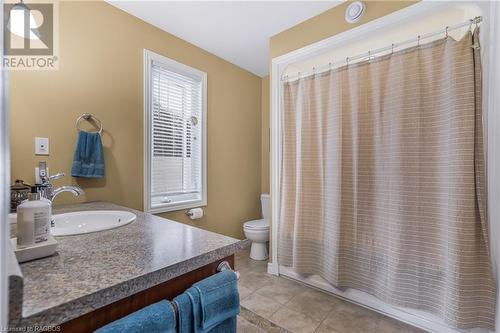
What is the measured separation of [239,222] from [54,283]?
2.48 m

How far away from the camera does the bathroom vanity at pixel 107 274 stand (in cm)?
47

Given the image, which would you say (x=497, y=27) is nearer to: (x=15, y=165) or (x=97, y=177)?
(x=97, y=177)

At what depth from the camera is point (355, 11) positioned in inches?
68.8

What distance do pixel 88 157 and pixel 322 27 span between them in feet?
7.01

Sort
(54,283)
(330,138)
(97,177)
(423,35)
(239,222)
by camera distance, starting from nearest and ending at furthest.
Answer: (54,283), (423,35), (97,177), (330,138), (239,222)

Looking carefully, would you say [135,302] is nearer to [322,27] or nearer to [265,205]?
[322,27]

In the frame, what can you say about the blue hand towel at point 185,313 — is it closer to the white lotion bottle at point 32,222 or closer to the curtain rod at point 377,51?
the white lotion bottle at point 32,222

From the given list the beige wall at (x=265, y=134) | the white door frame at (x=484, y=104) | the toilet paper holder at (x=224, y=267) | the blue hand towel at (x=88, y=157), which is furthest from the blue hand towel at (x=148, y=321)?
the beige wall at (x=265, y=134)

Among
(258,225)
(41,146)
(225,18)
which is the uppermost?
(225,18)

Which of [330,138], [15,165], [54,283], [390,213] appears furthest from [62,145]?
[390,213]

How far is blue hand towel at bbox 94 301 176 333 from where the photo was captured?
55cm

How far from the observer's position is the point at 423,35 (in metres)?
1.57

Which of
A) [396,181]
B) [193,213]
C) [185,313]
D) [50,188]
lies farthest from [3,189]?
[193,213]

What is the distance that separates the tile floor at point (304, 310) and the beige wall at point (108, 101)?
907 mm
